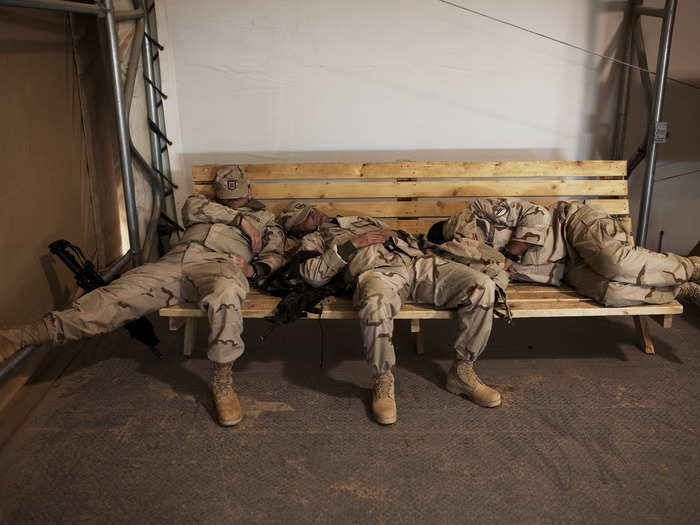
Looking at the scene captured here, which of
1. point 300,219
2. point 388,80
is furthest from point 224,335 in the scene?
point 388,80

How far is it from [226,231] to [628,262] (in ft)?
7.25

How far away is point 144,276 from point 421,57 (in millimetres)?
2587

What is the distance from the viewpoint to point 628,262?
2871mm

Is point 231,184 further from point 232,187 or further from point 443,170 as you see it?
point 443,170

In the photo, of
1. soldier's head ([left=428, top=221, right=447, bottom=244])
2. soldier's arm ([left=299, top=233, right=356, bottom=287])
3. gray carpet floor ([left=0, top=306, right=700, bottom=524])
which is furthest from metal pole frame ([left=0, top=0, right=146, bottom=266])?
soldier's head ([left=428, top=221, right=447, bottom=244])

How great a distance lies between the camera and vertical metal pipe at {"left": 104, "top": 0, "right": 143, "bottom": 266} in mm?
3318

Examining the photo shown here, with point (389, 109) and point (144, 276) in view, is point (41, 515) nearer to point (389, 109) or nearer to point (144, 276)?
point (144, 276)

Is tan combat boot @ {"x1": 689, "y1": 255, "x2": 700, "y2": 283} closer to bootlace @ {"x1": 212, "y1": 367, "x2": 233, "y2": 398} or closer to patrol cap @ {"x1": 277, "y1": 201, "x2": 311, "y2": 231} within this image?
patrol cap @ {"x1": 277, "y1": 201, "x2": 311, "y2": 231}

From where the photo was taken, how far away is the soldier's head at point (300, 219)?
3455mm

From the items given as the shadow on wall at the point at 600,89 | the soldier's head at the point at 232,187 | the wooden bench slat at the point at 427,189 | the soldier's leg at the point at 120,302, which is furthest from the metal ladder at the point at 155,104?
the shadow on wall at the point at 600,89

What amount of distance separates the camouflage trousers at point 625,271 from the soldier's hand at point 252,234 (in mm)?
1879

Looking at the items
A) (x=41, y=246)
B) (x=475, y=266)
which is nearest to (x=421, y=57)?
(x=475, y=266)

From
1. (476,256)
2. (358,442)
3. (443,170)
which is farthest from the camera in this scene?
(443,170)

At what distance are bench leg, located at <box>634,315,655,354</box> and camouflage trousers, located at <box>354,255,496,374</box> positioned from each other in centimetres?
115
